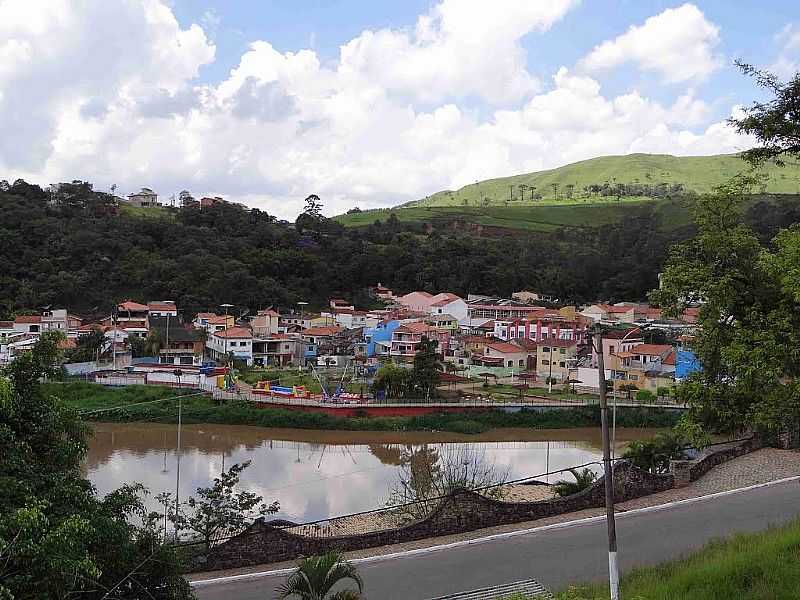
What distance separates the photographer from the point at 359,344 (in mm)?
32469

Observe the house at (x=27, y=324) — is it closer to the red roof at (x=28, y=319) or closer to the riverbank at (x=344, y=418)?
the red roof at (x=28, y=319)

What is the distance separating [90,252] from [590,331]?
41.3m

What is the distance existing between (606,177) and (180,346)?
97.1 m

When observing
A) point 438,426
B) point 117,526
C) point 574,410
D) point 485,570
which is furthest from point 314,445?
point 117,526

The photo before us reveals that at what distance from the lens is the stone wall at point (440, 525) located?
8.23 m

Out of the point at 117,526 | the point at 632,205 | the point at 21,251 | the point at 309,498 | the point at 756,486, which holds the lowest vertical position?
the point at 309,498

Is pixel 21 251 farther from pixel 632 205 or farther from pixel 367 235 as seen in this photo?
pixel 632 205

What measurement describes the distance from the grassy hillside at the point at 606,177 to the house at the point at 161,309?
204ft

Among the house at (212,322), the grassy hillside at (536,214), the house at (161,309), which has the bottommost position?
the house at (212,322)

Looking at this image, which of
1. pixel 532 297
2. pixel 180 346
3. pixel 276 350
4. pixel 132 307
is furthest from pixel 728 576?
pixel 532 297

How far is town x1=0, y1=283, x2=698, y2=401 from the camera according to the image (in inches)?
1008

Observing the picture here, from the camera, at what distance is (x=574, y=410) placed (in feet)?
73.5

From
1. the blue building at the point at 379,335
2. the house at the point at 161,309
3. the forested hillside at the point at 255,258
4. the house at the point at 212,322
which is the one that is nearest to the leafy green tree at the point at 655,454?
the blue building at the point at 379,335

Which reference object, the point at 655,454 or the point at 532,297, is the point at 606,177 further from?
the point at 655,454
